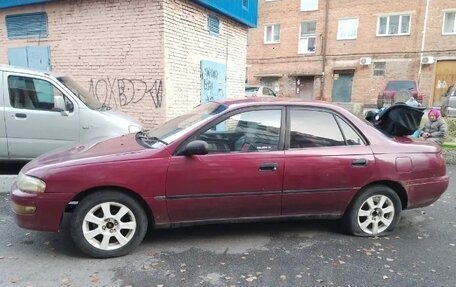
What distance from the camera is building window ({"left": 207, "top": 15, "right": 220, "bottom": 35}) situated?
923 centimetres

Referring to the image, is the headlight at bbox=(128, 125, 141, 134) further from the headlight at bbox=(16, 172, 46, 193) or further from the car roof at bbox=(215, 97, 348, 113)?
the headlight at bbox=(16, 172, 46, 193)

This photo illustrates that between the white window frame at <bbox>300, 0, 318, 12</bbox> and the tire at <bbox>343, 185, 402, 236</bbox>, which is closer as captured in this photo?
the tire at <bbox>343, 185, 402, 236</bbox>

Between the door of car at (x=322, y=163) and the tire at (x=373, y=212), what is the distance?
0.14 meters

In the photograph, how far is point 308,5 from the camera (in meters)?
24.8

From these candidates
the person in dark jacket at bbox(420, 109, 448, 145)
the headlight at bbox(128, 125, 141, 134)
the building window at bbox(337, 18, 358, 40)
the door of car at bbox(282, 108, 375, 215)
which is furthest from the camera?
the building window at bbox(337, 18, 358, 40)

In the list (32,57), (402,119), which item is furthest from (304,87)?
(402,119)

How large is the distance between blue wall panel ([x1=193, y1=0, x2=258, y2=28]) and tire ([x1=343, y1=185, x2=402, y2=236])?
622 cm

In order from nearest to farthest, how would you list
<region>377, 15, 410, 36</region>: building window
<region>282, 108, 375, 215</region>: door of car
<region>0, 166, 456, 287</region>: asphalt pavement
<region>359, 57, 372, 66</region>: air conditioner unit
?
<region>0, 166, 456, 287</region>: asphalt pavement < <region>282, 108, 375, 215</region>: door of car < <region>377, 15, 410, 36</region>: building window < <region>359, 57, 372, 66</region>: air conditioner unit

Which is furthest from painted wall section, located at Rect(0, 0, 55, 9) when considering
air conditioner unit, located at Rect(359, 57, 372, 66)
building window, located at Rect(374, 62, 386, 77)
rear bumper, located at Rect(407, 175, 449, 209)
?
building window, located at Rect(374, 62, 386, 77)

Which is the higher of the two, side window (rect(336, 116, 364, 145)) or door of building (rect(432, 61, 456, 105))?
door of building (rect(432, 61, 456, 105))

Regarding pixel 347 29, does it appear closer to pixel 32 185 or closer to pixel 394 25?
pixel 394 25

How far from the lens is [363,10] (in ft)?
75.8

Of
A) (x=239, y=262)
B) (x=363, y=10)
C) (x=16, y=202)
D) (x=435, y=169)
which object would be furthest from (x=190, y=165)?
(x=363, y=10)

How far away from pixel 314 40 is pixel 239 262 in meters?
23.8
